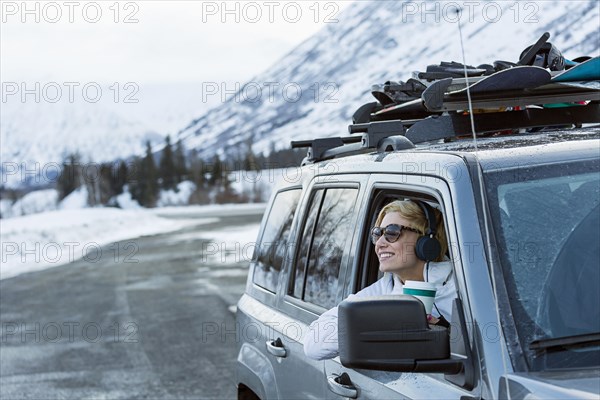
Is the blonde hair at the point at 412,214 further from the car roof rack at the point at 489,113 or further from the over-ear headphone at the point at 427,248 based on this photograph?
the car roof rack at the point at 489,113

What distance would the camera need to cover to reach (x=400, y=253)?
3227 millimetres

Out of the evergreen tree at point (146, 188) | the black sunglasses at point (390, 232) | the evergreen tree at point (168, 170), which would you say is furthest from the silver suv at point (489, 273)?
the evergreen tree at point (168, 170)

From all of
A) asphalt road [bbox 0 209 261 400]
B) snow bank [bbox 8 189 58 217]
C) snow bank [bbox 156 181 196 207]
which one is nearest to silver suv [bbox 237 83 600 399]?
asphalt road [bbox 0 209 261 400]

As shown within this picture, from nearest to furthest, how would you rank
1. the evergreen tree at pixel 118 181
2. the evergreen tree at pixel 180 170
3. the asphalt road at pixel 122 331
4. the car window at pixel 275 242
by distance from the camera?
1. the car window at pixel 275 242
2. the asphalt road at pixel 122 331
3. the evergreen tree at pixel 118 181
4. the evergreen tree at pixel 180 170

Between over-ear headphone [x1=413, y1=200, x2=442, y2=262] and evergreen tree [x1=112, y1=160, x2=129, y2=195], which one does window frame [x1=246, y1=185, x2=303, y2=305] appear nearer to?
over-ear headphone [x1=413, y1=200, x2=442, y2=262]

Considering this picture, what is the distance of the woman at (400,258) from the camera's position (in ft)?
10.4

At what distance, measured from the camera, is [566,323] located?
2.51 m

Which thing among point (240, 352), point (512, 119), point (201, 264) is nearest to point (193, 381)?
point (240, 352)

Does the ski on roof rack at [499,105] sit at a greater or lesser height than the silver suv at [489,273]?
greater

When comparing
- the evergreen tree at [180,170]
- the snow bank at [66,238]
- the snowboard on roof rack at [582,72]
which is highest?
the snowboard on roof rack at [582,72]

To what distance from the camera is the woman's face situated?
10.5ft

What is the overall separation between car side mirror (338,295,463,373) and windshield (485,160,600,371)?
20cm

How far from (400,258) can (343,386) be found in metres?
0.47

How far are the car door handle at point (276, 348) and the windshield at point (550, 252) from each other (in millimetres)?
1541
